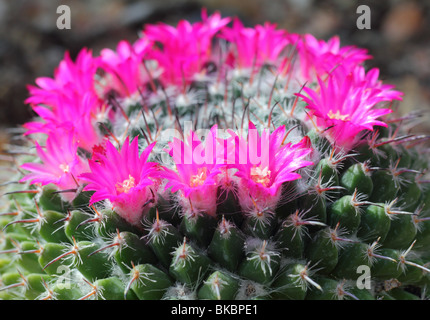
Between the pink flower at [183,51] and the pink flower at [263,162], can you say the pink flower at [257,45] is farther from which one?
the pink flower at [263,162]

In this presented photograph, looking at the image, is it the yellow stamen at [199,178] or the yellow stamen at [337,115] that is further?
the yellow stamen at [337,115]

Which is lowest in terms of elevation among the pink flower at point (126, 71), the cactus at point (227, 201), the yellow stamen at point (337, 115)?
the cactus at point (227, 201)

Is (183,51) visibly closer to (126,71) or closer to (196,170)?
(126,71)

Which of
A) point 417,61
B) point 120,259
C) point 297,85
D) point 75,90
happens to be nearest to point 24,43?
point 75,90

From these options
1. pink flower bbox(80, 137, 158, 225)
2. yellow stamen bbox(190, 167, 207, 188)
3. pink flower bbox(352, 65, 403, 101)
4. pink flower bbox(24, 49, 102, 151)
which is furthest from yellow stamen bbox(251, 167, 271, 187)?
pink flower bbox(24, 49, 102, 151)

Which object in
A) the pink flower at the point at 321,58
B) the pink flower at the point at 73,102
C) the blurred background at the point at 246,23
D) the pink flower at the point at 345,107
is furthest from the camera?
the blurred background at the point at 246,23

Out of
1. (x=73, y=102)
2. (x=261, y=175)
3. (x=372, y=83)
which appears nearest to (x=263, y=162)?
(x=261, y=175)

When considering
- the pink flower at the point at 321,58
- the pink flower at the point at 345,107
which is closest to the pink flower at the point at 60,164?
the pink flower at the point at 345,107
